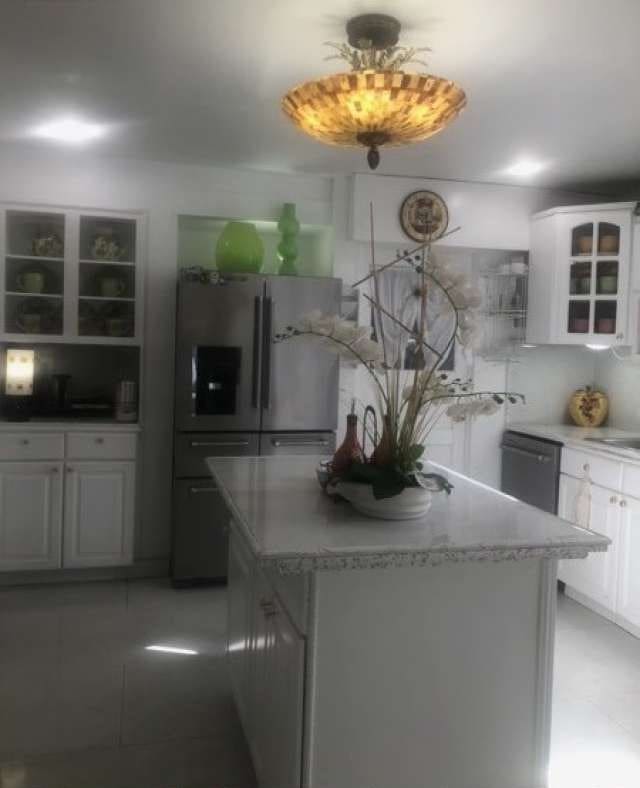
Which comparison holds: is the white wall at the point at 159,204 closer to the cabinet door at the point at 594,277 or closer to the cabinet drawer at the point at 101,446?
the cabinet drawer at the point at 101,446

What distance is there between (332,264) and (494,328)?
1.12 meters

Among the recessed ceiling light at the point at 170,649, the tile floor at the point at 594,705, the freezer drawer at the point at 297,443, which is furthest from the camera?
Answer: the freezer drawer at the point at 297,443

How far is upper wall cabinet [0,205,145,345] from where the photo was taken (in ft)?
13.0

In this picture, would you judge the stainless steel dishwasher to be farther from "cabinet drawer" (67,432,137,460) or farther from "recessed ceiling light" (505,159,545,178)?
"cabinet drawer" (67,432,137,460)

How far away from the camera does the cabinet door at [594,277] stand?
13.2 ft

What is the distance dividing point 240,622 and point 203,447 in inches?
62.9

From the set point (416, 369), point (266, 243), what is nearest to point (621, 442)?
point (266, 243)

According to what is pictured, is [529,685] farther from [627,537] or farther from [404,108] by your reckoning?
[627,537]

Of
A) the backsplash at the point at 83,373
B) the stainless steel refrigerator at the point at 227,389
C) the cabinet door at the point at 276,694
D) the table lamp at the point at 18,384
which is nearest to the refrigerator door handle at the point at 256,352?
the stainless steel refrigerator at the point at 227,389

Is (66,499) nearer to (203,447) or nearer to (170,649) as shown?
(203,447)

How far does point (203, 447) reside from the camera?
3.85 metres

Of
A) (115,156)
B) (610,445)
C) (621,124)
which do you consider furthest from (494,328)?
(115,156)

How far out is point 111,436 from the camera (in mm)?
3930

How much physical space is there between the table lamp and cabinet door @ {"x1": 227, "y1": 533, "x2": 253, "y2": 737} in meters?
1.88
